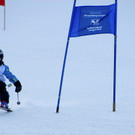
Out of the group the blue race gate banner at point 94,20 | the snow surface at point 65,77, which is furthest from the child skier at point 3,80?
the blue race gate banner at point 94,20

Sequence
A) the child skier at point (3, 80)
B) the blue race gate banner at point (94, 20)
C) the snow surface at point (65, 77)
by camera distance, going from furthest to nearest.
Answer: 1. the blue race gate banner at point (94, 20)
2. the child skier at point (3, 80)
3. the snow surface at point (65, 77)

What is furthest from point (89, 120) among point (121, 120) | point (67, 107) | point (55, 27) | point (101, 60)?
point (55, 27)

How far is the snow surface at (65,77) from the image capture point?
506 centimetres

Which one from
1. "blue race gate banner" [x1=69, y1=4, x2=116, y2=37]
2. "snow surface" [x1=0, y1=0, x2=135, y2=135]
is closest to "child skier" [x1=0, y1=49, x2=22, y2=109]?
"snow surface" [x1=0, y1=0, x2=135, y2=135]

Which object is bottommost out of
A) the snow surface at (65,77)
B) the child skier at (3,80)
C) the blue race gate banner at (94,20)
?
the snow surface at (65,77)

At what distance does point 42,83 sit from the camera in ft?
35.0

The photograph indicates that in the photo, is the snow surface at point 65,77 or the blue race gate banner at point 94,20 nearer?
the snow surface at point 65,77

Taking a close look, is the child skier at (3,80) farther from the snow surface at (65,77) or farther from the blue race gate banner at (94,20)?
the blue race gate banner at (94,20)

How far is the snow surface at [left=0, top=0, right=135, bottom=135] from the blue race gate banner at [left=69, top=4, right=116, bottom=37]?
1.63 m

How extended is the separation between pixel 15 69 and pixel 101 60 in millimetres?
4441

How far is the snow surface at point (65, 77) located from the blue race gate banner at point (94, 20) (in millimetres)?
1628

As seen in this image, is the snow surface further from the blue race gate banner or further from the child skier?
the blue race gate banner

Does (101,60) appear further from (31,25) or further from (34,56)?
(31,25)

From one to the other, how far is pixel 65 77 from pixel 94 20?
5.64 metres
